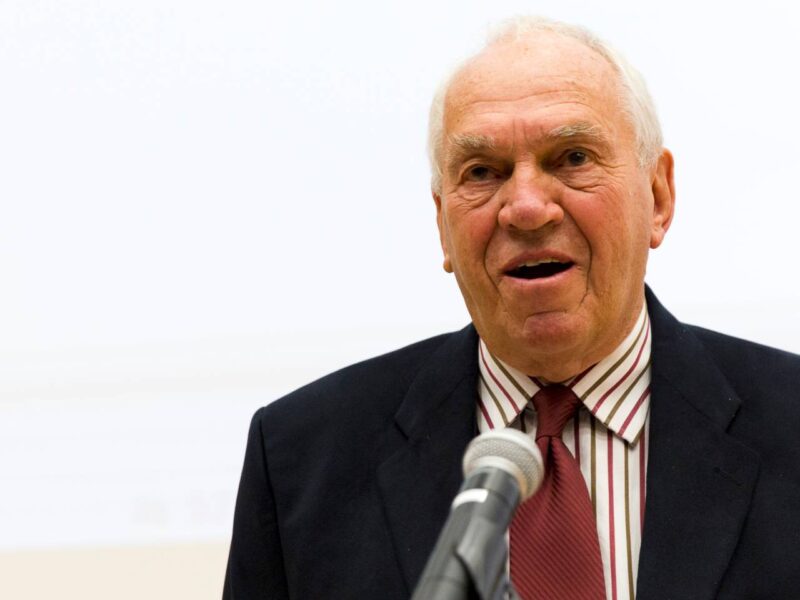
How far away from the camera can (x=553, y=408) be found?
8.75 ft

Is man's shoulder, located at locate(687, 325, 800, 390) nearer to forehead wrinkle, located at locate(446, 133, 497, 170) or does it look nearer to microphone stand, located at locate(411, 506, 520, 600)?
forehead wrinkle, located at locate(446, 133, 497, 170)

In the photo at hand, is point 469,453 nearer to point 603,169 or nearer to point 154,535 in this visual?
point 603,169

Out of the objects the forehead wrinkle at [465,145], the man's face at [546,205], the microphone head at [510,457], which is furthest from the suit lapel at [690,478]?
the microphone head at [510,457]

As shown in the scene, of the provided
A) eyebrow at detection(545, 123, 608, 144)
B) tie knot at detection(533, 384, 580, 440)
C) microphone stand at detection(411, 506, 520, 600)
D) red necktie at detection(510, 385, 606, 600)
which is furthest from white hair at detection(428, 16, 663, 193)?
microphone stand at detection(411, 506, 520, 600)

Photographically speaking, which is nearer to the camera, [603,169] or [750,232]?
[603,169]

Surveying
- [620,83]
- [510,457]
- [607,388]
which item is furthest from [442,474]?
[510,457]

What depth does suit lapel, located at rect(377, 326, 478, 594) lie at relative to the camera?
2623mm

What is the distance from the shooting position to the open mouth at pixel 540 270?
2.59 m

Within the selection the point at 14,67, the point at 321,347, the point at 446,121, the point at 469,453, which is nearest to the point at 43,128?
the point at 14,67

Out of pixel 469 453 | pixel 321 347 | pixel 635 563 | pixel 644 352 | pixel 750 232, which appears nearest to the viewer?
pixel 469 453

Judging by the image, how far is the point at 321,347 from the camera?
3928 mm

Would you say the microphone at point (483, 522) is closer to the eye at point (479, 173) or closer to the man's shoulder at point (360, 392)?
the eye at point (479, 173)

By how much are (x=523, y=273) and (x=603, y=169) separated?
258mm

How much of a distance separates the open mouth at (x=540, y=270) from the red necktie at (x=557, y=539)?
1.01 ft
